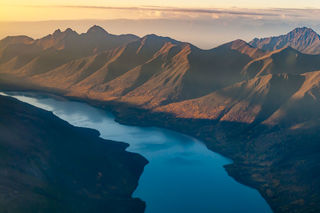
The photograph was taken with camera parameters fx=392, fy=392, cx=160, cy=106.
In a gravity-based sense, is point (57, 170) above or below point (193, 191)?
below

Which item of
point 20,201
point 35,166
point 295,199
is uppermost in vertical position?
point 295,199

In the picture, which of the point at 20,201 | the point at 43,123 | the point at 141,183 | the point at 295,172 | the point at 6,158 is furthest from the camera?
the point at 43,123

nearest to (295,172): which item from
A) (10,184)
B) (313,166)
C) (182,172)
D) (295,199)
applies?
(313,166)

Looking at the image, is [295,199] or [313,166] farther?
[313,166]

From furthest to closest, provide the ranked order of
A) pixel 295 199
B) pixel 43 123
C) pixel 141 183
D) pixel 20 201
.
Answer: pixel 43 123 < pixel 141 183 < pixel 295 199 < pixel 20 201

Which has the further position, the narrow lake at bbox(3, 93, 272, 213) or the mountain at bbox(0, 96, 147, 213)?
the narrow lake at bbox(3, 93, 272, 213)

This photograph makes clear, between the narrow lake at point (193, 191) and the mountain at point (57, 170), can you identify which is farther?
the narrow lake at point (193, 191)

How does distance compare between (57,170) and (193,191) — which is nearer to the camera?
(57,170)

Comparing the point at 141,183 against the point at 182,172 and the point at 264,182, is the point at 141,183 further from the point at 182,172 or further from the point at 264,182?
the point at 264,182
